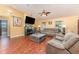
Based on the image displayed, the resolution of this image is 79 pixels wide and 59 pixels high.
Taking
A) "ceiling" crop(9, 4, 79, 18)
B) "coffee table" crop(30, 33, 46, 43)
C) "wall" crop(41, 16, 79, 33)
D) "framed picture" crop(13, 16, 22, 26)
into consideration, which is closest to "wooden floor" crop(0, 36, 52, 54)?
"coffee table" crop(30, 33, 46, 43)

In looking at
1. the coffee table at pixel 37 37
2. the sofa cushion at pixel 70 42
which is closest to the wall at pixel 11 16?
the coffee table at pixel 37 37

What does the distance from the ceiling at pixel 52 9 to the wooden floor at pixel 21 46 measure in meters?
0.65

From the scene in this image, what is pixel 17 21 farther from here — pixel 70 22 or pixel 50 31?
pixel 70 22

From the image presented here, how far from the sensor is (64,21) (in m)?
2.92

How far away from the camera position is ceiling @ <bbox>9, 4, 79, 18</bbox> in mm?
2706

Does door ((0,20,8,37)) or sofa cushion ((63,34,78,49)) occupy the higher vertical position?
door ((0,20,8,37))

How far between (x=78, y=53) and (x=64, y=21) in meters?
0.79

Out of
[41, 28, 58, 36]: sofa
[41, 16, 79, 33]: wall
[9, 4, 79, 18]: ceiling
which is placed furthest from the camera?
[41, 28, 58, 36]: sofa

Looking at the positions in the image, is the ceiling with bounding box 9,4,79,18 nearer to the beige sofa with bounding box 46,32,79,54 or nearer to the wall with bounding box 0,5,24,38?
the wall with bounding box 0,5,24,38

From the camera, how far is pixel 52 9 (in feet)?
9.35

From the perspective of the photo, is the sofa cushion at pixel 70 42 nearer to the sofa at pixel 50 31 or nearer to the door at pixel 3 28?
the sofa at pixel 50 31

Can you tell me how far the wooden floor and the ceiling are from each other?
65 cm

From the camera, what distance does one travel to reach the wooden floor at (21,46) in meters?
2.94

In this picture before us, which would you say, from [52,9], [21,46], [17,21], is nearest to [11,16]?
[17,21]
